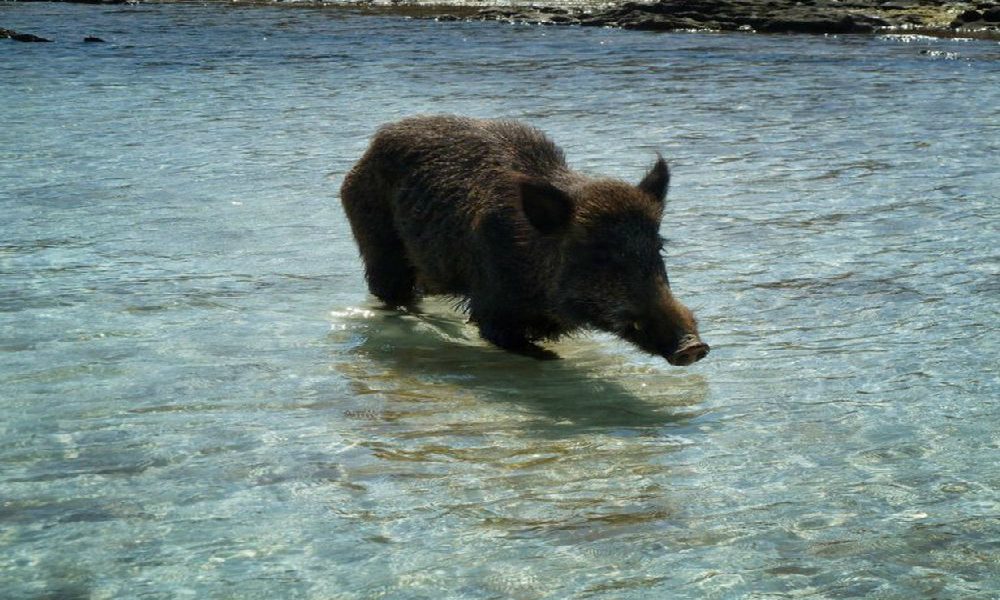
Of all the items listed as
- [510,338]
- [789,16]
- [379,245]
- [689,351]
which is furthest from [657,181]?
[789,16]

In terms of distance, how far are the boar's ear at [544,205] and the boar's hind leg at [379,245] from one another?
5.35 ft

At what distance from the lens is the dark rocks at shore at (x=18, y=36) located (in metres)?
27.3

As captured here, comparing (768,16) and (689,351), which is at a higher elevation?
(768,16)

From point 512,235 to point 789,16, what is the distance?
72.9ft

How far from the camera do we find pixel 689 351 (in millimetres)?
6676

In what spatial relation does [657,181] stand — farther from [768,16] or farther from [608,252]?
[768,16]

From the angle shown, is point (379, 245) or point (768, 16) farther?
point (768, 16)

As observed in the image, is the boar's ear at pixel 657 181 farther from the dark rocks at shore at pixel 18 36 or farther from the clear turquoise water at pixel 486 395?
the dark rocks at shore at pixel 18 36

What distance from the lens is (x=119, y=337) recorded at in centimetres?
793

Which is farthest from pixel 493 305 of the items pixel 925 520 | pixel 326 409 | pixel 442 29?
pixel 442 29

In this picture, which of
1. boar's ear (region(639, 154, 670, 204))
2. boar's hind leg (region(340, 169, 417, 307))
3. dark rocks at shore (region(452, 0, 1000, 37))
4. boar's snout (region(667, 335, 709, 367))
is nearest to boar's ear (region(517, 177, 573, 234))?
boar's ear (region(639, 154, 670, 204))

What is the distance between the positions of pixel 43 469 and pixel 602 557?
2434 millimetres

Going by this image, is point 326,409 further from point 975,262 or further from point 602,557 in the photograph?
point 975,262

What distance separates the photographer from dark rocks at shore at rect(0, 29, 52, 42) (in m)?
27.3
